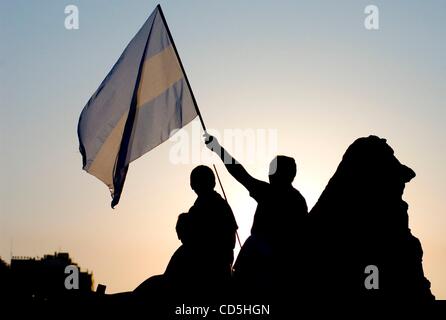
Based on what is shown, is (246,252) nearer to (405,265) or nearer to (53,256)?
(405,265)

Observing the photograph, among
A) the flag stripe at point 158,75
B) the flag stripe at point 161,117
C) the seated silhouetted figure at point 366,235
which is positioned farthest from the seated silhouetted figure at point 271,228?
the flag stripe at point 158,75

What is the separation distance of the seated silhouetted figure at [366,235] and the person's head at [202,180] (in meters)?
1.32

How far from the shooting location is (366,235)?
12594 mm

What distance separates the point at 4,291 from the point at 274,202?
4548 millimetres

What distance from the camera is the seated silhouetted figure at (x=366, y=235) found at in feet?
40.7

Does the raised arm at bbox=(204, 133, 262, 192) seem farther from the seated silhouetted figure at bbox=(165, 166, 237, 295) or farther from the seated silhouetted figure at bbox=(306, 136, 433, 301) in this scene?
the seated silhouetted figure at bbox=(306, 136, 433, 301)

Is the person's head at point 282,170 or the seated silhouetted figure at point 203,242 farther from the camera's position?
the seated silhouetted figure at point 203,242

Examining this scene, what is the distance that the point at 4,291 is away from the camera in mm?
15375

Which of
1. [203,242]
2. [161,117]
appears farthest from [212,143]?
[161,117]

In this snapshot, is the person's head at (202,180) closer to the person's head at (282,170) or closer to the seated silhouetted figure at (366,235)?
the person's head at (282,170)

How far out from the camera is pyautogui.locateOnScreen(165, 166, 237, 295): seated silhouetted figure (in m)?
→ 13.4

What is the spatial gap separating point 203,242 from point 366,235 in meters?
2.13
